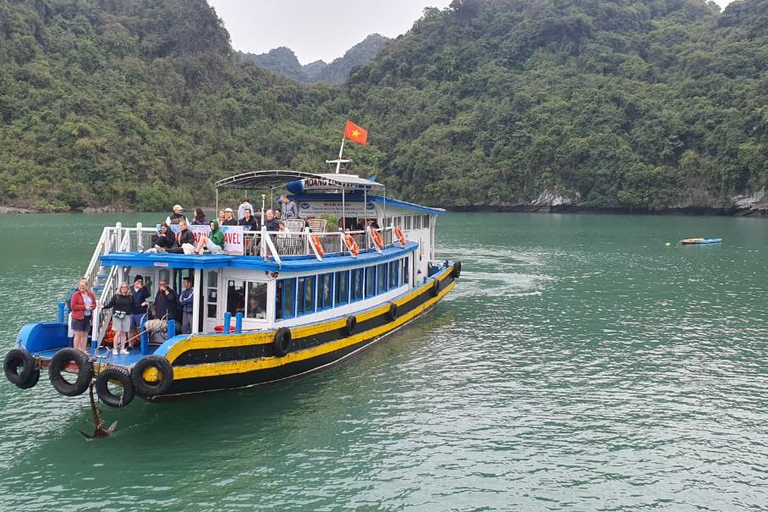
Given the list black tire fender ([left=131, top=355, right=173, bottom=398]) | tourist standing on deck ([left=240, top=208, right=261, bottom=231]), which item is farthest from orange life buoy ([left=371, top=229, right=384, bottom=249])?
black tire fender ([left=131, top=355, right=173, bottom=398])

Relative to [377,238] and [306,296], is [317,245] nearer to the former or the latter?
[306,296]

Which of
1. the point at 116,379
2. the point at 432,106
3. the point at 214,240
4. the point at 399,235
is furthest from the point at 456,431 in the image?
the point at 432,106

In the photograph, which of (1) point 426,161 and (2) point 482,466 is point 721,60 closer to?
(1) point 426,161

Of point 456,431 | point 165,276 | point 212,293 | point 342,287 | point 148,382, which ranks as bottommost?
point 456,431

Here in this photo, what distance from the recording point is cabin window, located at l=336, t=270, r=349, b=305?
16.8m

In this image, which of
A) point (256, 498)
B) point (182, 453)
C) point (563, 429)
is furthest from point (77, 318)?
point (563, 429)

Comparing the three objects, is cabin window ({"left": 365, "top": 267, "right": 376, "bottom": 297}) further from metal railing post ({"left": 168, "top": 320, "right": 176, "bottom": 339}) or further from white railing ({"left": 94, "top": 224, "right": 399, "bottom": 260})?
metal railing post ({"left": 168, "top": 320, "right": 176, "bottom": 339})

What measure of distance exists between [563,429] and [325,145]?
118820mm

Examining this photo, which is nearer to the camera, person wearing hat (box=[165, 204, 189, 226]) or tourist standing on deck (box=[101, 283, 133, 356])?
tourist standing on deck (box=[101, 283, 133, 356])

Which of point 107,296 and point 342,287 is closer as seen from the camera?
point 107,296

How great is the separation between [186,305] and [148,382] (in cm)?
240

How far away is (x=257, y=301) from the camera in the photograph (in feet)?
46.5

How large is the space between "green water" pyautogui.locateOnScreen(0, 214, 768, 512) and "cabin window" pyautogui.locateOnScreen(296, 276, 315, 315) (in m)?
1.66

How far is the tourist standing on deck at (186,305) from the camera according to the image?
13516 mm
